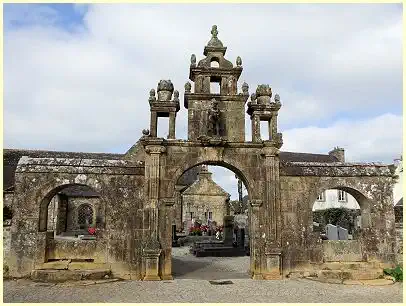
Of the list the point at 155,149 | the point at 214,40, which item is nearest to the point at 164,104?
the point at 155,149

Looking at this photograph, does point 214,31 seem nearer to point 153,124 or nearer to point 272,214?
point 153,124

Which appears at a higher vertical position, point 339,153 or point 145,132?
point 339,153

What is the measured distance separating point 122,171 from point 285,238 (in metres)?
5.43

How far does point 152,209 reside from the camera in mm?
11562

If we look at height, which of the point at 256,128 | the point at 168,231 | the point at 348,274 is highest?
the point at 256,128

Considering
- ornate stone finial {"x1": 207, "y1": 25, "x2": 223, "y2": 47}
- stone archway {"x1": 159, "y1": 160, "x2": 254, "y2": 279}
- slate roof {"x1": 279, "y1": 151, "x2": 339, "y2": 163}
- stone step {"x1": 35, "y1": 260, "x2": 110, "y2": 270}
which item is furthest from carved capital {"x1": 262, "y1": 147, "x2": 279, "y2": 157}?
slate roof {"x1": 279, "y1": 151, "x2": 339, "y2": 163}

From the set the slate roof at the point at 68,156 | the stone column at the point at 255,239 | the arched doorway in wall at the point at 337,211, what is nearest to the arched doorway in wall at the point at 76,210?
the slate roof at the point at 68,156

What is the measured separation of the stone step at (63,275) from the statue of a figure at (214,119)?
213 inches

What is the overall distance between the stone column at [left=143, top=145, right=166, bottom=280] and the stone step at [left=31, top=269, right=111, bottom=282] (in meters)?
1.43

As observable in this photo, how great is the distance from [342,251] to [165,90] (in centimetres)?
765

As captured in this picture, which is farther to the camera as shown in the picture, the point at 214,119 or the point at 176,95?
the point at 176,95

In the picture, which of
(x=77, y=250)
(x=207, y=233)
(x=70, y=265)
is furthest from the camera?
(x=207, y=233)

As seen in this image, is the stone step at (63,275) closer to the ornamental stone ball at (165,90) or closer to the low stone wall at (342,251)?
the ornamental stone ball at (165,90)

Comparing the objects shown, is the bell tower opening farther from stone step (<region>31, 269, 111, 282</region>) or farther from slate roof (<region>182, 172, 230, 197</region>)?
slate roof (<region>182, 172, 230, 197</region>)
